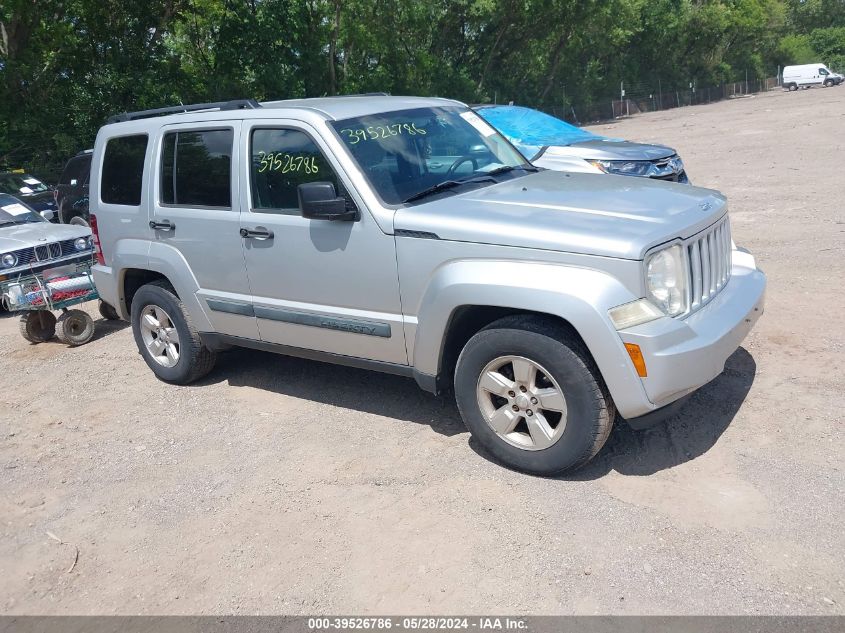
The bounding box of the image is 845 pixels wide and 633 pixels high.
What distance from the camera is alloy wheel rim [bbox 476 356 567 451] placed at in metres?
A: 4.20

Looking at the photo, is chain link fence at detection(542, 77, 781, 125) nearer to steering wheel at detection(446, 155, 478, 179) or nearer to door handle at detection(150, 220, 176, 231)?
door handle at detection(150, 220, 176, 231)

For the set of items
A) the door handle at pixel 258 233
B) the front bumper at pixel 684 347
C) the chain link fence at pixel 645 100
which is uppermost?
the door handle at pixel 258 233

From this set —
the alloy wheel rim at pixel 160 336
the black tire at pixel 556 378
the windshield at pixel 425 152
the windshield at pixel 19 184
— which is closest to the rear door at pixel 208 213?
the alloy wheel rim at pixel 160 336

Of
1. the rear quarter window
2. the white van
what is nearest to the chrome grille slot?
the rear quarter window

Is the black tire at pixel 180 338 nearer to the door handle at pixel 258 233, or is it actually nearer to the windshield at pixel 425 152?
the door handle at pixel 258 233

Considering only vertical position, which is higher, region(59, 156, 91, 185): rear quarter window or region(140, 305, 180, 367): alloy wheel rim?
region(59, 156, 91, 185): rear quarter window

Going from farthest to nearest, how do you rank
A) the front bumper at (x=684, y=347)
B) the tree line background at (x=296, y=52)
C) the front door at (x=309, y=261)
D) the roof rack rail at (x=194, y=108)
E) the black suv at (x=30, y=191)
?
the tree line background at (x=296, y=52)
the black suv at (x=30, y=191)
the roof rack rail at (x=194, y=108)
the front door at (x=309, y=261)
the front bumper at (x=684, y=347)

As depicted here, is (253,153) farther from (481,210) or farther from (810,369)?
(810,369)

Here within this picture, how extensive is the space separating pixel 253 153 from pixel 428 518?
8.74 ft

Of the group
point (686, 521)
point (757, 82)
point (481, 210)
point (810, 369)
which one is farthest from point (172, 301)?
point (757, 82)

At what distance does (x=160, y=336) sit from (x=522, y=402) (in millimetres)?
3363

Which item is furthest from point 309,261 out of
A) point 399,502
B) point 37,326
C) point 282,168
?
point 37,326

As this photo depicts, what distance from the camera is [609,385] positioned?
398 centimetres

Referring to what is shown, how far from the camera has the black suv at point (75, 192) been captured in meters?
14.3
